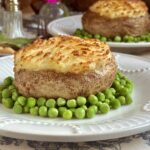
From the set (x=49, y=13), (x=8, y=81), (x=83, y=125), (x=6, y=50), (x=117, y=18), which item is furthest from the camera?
(x=49, y=13)

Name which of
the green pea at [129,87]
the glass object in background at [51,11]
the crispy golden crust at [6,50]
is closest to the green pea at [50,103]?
the green pea at [129,87]

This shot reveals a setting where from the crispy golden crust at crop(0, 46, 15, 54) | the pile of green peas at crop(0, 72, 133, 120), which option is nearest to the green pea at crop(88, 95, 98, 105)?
the pile of green peas at crop(0, 72, 133, 120)

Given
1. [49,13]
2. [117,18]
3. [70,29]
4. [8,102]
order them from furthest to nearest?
[49,13], [70,29], [117,18], [8,102]

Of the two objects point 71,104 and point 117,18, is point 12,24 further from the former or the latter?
point 71,104

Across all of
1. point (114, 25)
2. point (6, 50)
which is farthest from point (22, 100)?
point (114, 25)

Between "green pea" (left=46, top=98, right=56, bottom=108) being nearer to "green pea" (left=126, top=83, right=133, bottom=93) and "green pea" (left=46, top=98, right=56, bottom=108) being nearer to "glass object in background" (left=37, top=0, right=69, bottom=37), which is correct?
"green pea" (left=126, top=83, right=133, bottom=93)

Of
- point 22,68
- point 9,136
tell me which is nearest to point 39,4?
point 22,68

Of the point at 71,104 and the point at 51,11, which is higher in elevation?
the point at 51,11

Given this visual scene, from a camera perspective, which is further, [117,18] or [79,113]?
[117,18]
